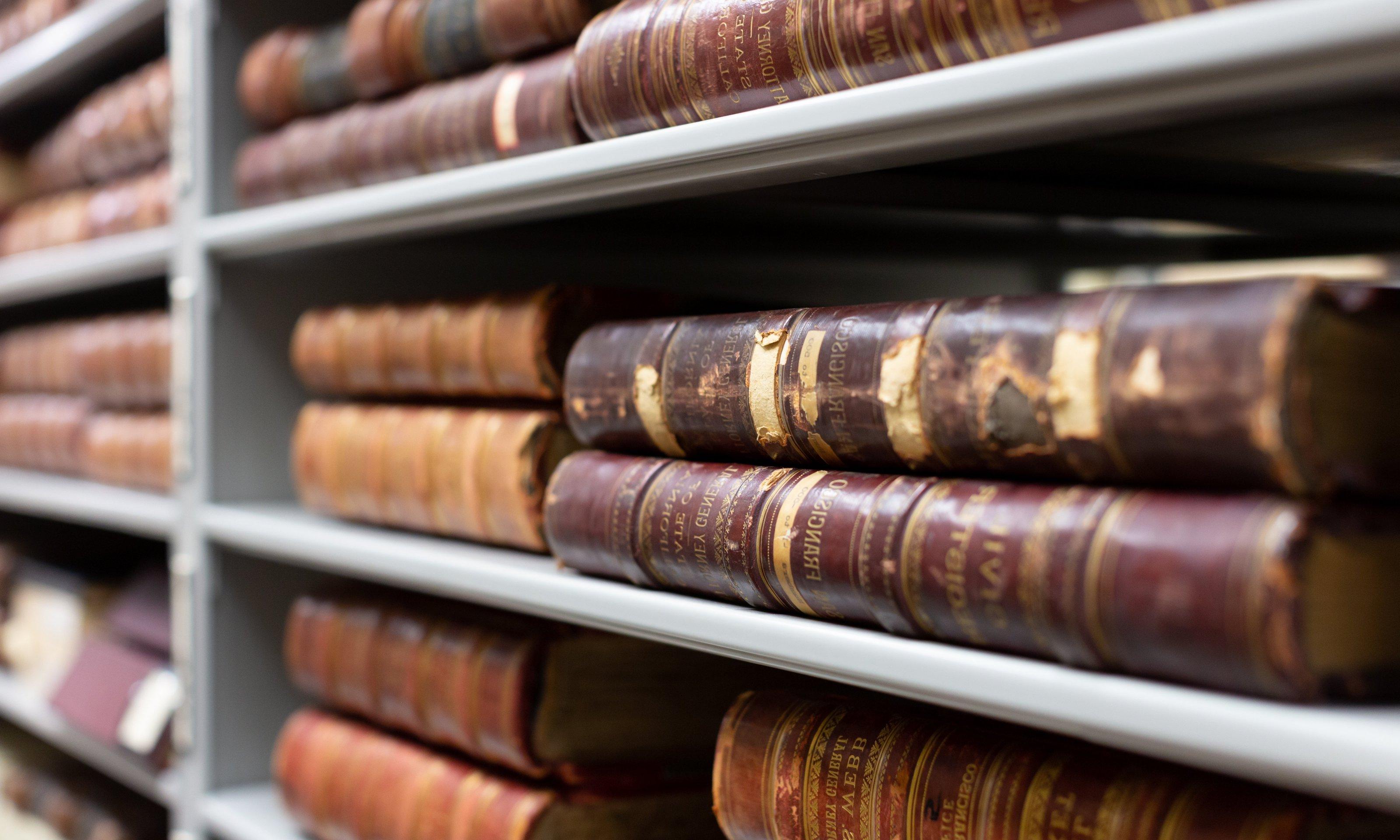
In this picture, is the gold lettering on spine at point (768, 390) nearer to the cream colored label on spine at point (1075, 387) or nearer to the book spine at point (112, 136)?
the cream colored label on spine at point (1075, 387)

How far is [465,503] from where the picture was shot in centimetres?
106

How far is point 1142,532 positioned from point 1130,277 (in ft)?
4.09

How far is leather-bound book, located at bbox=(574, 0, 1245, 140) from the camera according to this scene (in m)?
0.59

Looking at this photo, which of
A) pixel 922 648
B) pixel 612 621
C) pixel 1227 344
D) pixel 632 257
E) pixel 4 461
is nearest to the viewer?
pixel 1227 344

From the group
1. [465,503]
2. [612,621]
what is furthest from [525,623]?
[612,621]

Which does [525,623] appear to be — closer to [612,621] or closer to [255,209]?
[612,621]

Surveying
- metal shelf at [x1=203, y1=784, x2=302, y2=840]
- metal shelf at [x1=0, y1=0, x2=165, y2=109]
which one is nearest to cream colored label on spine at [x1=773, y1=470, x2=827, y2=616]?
metal shelf at [x1=203, y1=784, x2=302, y2=840]

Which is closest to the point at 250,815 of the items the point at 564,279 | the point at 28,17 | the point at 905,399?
the point at 564,279

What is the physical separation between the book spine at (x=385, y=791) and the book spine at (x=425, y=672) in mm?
23

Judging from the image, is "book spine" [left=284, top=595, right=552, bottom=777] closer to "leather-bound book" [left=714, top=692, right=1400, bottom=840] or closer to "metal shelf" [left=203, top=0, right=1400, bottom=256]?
"leather-bound book" [left=714, top=692, right=1400, bottom=840]

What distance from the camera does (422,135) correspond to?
3.63ft

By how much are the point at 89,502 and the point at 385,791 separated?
2.33 ft

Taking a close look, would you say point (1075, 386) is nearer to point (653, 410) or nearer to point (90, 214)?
point (653, 410)

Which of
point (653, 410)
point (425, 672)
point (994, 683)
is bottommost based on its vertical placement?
point (425, 672)
